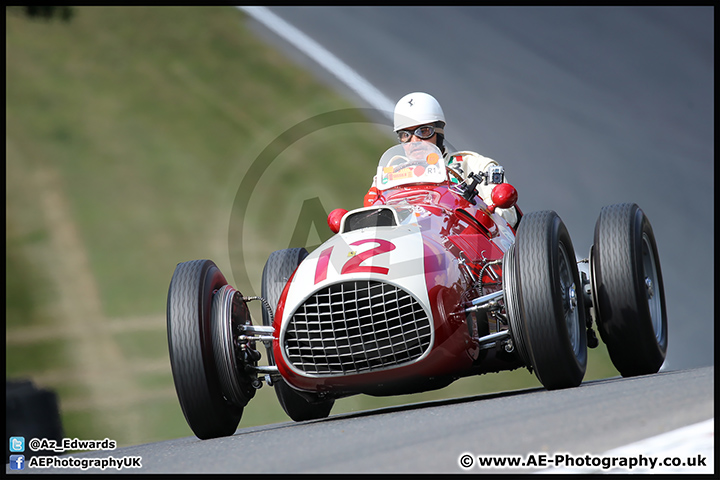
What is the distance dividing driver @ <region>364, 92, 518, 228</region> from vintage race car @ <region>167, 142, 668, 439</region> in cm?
50

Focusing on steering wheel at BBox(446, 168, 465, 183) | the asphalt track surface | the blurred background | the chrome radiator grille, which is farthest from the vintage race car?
the blurred background

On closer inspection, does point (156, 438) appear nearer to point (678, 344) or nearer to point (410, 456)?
point (678, 344)

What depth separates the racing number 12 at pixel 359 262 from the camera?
476 cm

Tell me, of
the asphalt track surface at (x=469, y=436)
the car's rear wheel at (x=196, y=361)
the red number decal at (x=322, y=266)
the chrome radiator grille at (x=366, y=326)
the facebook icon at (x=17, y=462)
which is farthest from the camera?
the car's rear wheel at (x=196, y=361)

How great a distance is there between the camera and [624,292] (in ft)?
18.8

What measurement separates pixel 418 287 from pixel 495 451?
187 centimetres

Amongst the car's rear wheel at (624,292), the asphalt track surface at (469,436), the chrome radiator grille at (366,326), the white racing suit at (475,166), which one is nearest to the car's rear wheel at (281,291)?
the white racing suit at (475,166)

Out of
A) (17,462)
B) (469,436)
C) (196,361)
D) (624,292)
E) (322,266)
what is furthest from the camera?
(624,292)

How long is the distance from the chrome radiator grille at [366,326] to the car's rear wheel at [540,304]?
21.6 inches

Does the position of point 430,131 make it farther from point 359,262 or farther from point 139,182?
point 139,182

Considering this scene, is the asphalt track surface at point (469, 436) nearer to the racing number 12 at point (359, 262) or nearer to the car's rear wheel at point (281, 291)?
the racing number 12 at point (359, 262)

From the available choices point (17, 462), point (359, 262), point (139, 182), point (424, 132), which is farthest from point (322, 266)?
point (139, 182)

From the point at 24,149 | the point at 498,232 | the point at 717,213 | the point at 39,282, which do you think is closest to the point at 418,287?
the point at 498,232

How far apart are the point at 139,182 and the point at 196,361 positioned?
8.76 metres
